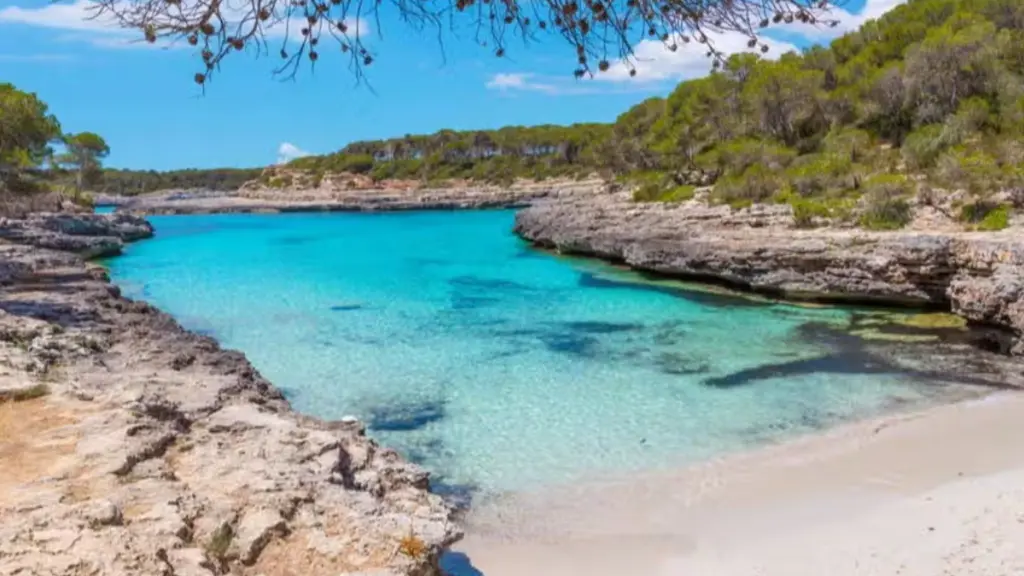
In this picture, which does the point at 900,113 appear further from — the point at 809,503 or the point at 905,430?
the point at 809,503

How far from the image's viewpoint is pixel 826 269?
18.0 meters

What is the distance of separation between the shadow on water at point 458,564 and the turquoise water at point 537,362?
1.66 m

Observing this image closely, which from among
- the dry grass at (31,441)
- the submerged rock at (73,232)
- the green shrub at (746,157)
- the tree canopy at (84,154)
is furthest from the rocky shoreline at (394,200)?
the dry grass at (31,441)

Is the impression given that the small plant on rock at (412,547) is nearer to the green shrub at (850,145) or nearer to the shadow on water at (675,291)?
the shadow on water at (675,291)

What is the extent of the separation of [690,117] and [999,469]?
42738 mm

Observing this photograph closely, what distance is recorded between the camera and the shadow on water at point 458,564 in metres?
6.04

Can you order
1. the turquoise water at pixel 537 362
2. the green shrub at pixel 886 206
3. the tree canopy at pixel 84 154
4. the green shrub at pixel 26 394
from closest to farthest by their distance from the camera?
the green shrub at pixel 26 394 → the turquoise water at pixel 537 362 → the green shrub at pixel 886 206 → the tree canopy at pixel 84 154

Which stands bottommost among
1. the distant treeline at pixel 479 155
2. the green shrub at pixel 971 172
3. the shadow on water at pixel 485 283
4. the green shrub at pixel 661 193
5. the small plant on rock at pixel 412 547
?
the shadow on water at pixel 485 283

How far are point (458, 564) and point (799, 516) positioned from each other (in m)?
3.09

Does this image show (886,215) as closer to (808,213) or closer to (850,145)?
(808,213)

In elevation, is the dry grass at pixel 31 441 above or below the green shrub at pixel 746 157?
below

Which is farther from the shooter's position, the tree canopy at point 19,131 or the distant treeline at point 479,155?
the distant treeline at point 479,155

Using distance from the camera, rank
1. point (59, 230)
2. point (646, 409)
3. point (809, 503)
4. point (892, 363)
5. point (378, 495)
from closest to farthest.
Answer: point (378, 495)
point (809, 503)
point (646, 409)
point (892, 363)
point (59, 230)

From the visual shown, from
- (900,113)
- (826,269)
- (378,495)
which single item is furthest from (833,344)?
(900,113)
